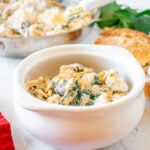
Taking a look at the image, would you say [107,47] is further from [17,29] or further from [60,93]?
[17,29]

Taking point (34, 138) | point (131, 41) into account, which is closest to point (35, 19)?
point (131, 41)

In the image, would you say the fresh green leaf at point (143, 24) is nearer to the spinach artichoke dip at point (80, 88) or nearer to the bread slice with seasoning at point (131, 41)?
the bread slice with seasoning at point (131, 41)

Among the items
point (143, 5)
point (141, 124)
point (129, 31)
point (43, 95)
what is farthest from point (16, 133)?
point (143, 5)

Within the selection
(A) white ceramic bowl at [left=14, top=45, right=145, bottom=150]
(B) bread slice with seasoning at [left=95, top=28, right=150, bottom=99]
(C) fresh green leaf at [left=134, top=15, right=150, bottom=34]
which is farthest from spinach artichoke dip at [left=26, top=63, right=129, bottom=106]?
(C) fresh green leaf at [left=134, top=15, right=150, bottom=34]

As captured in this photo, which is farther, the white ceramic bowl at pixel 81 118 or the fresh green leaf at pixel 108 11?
the fresh green leaf at pixel 108 11

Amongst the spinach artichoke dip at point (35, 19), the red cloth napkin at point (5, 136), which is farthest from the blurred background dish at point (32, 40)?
the red cloth napkin at point (5, 136)

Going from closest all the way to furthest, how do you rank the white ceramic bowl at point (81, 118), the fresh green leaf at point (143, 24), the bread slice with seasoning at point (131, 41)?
the white ceramic bowl at point (81, 118) → the bread slice with seasoning at point (131, 41) → the fresh green leaf at point (143, 24)

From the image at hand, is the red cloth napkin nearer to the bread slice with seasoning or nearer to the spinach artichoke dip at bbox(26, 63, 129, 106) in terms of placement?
the spinach artichoke dip at bbox(26, 63, 129, 106)
